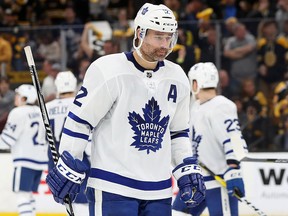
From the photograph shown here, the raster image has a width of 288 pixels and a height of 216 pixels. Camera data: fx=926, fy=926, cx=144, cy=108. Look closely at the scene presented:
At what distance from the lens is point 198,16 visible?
10.2m

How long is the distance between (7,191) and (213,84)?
321cm

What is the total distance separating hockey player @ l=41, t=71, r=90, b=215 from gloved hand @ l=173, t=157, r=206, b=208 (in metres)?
2.87

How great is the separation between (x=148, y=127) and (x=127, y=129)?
93 millimetres

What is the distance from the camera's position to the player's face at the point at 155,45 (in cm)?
388

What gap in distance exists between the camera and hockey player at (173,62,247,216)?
584 cm

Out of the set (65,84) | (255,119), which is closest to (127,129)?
(65,84)

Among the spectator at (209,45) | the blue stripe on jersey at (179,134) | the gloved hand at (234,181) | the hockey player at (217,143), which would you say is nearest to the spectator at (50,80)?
the spectator at (209,45)

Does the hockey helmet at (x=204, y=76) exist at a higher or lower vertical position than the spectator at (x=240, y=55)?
higher

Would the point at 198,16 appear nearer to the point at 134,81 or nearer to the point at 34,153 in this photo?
the point at 34,153

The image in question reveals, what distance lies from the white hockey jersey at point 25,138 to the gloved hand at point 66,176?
159 inches

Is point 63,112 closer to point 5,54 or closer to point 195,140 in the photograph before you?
point 195,140

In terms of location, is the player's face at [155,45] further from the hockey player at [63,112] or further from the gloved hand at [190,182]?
the hockey player at [63,112]

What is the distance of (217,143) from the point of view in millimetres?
5922

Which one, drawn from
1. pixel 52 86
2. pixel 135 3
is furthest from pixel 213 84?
pixel 135 3
